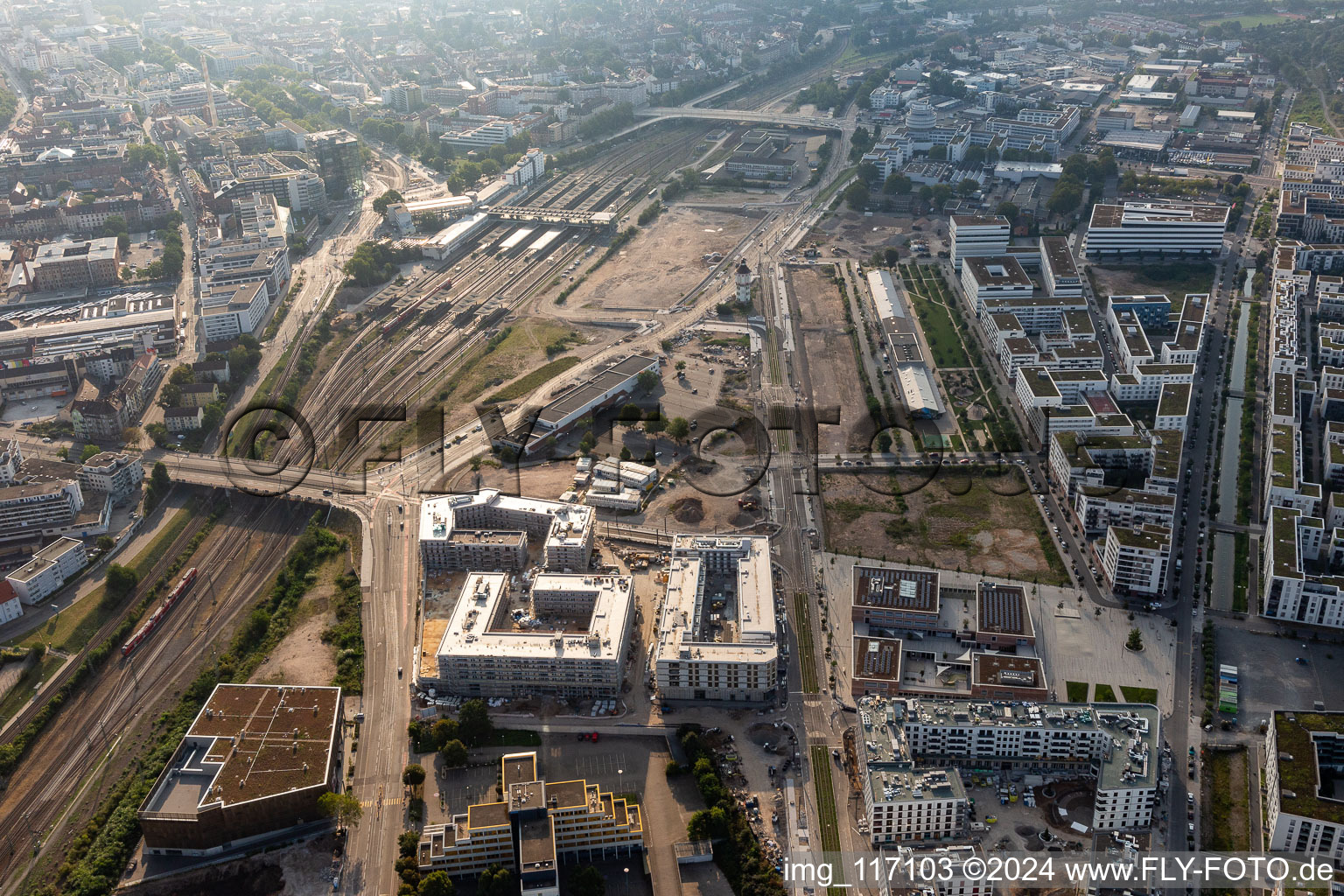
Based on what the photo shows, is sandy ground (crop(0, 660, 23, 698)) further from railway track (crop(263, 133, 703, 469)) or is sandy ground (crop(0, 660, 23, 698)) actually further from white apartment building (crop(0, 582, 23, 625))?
railway track (crop(263, 133, 703, 469))

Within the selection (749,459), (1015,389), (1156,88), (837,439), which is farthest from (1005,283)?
(1156,88)

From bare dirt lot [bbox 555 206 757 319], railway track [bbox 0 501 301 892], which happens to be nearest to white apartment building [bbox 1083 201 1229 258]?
bare dirt lot [bbox 555 206 757 319]

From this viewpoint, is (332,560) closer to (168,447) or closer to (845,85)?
(168,447)

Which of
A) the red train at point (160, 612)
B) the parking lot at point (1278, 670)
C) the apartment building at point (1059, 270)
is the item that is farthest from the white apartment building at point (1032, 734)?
the apartment building at point (1059, 270)

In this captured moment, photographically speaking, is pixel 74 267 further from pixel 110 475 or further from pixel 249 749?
pixel 249 749

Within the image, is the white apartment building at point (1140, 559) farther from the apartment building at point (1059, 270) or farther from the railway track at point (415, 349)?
the railway track at point (415, 349)

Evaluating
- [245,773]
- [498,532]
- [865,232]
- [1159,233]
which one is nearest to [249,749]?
[245,773]
